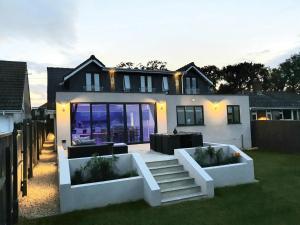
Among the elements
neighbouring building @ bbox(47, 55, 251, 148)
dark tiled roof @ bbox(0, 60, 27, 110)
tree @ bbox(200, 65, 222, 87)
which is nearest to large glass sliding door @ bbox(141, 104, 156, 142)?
neighbouring building @ bbox(47, 55, 251, 148)

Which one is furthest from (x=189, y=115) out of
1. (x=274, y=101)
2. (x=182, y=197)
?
(x=274, y=101)

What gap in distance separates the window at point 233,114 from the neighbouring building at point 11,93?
47.0ft

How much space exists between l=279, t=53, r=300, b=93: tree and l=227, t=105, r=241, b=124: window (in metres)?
39.8

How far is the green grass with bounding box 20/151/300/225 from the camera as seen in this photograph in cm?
647

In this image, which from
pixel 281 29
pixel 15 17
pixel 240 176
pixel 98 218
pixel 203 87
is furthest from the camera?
pixel 203 87

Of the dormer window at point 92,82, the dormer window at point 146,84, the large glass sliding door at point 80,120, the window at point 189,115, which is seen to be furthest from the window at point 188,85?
the large glass sliding door at point 80,120

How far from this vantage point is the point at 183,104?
1800 centimetres

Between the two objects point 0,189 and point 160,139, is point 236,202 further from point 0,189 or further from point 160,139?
point 0,189

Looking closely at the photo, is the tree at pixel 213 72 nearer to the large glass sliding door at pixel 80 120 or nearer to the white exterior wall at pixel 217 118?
the white exterior wall at pixel 217 118

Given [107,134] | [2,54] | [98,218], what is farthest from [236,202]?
[2,54]

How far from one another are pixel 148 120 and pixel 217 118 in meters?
5.83

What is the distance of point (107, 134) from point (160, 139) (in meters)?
3.93

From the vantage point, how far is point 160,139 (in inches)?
484

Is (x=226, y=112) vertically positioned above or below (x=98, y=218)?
above
